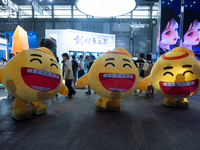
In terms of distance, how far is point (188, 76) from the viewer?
3.05 meters

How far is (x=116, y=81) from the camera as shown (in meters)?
2.56

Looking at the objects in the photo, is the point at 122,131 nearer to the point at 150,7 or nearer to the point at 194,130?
the point at 194,130

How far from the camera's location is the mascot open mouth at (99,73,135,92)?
2.56 meters

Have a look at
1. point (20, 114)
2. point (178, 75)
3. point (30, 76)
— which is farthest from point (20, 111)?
point (178, 75)

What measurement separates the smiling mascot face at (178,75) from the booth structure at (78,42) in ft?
23.5

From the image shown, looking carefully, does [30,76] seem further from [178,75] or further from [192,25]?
[192,25]

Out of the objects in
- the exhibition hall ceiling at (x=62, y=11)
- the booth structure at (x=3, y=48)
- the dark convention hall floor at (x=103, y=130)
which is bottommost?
the dark convention hall floor at (x=103, y=130)

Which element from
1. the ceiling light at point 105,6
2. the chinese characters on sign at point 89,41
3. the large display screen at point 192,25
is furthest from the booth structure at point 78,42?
the large display screen at point 192,25

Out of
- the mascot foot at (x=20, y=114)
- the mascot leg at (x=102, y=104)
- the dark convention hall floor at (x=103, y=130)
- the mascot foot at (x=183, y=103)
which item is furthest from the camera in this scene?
the mascot foot at (x=183, y=103)

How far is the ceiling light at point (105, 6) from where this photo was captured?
3.90 m

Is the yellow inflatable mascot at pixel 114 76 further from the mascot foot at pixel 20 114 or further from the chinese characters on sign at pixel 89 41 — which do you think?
the chinese characters on sign at pixel 89 41

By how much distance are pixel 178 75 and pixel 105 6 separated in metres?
2.82

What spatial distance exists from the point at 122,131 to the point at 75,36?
327 inches

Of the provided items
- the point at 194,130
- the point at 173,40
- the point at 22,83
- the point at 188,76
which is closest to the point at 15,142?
the point at 22,83
